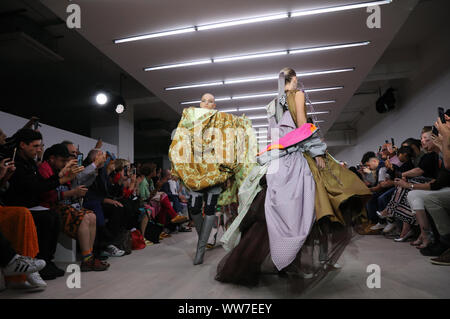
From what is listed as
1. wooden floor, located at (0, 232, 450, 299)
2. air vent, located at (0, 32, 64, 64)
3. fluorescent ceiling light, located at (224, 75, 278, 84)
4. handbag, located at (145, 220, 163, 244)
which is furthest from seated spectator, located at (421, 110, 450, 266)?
air vent, located at (0, 32, 64, 64)

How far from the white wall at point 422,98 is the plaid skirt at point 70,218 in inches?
218

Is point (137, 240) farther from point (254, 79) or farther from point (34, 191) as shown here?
point (254, 79)

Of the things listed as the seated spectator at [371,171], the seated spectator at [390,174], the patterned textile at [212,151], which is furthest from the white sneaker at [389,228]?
the patterned textile at [212,151]

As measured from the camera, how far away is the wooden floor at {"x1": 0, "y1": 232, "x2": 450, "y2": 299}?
5.21ft

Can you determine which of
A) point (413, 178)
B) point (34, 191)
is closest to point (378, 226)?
point (413, 178)

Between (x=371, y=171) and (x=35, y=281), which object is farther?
(x=371, y=171)

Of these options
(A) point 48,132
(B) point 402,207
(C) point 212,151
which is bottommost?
(B) point 402,207

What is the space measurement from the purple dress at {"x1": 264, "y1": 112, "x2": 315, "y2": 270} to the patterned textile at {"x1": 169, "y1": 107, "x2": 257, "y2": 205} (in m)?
0.74

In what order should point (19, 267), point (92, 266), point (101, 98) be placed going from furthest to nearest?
point (101, 98), point (92, 266), point (19, 267)

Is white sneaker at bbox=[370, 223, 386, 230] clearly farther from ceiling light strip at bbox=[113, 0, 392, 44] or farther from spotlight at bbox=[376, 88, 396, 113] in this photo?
spotlight at bbox=[376, 88, 396, 113]

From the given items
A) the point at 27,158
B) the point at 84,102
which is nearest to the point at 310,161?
the point at 27,158

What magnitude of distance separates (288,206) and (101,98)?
5.34 metres

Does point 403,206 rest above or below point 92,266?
above

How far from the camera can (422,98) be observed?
5.96 meters
